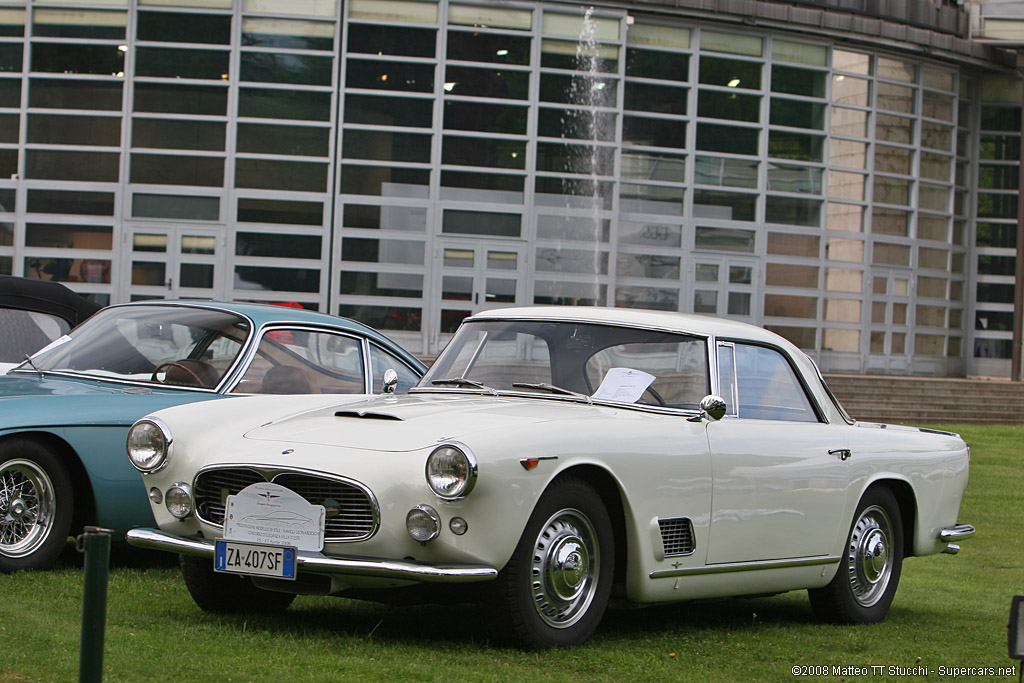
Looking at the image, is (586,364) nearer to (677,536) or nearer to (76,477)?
(677,536)

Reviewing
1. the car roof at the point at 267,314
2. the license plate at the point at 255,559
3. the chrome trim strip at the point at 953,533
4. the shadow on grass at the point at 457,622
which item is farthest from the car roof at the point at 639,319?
the license plate at the point at 255,559

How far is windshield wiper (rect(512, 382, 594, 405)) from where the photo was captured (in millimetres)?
5921

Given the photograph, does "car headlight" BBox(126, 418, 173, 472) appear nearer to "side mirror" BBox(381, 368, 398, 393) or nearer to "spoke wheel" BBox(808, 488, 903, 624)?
"side mirror" BBox(381, 368, 398, 393)

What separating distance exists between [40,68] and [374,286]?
320 inches

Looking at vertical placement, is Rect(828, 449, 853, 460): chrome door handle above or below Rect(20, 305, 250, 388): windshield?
below

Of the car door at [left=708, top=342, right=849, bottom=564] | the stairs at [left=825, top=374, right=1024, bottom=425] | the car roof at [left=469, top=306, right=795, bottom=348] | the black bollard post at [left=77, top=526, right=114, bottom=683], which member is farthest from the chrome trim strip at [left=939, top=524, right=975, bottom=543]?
the stairs at [left=825, top=374, right=1024, bottom=425]

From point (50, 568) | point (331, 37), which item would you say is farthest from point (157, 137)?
point (50, 568)

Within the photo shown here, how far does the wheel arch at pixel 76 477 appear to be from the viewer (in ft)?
21.3

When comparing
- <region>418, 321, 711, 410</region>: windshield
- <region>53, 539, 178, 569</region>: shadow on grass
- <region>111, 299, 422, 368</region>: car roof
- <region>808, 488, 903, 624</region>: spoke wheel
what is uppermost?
<region>111, 299, 422, 368</region>: car roof

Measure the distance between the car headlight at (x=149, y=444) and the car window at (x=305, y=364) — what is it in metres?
1.84

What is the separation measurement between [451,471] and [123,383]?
132 inches

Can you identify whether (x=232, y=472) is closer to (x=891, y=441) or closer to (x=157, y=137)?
(x=891, y=441)

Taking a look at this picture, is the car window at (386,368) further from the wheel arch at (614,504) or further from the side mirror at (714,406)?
the wheel arch at (614,504)

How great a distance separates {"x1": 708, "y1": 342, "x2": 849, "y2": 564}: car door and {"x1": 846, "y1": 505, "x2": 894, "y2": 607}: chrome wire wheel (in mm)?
283
